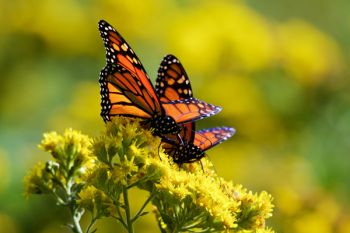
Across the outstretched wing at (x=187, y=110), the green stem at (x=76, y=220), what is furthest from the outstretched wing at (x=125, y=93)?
the green stem at (x=76, y=220)

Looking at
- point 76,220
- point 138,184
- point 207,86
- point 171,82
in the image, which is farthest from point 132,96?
point 207,86

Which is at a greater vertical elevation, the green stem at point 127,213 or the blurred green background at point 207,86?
the blurred green background at point 207,86

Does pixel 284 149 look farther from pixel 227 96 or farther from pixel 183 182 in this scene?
pixel 183 182

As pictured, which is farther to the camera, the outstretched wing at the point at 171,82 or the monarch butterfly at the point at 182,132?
the outstretched wing at the point at 171,82

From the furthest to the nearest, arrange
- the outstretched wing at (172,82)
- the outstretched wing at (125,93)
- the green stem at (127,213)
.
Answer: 1. the outstretched wing at (172,82)
2. the outstretched wing at (125,93)
3. the green stem at (127,213)

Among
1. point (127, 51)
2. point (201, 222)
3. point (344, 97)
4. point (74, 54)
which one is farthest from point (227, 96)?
point (201, 222)

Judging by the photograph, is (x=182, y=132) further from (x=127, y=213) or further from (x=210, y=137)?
(x=127, y=213)

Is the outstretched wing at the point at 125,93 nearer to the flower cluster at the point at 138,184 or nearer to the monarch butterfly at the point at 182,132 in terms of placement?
the monarch butterfly at the point at 182,132
